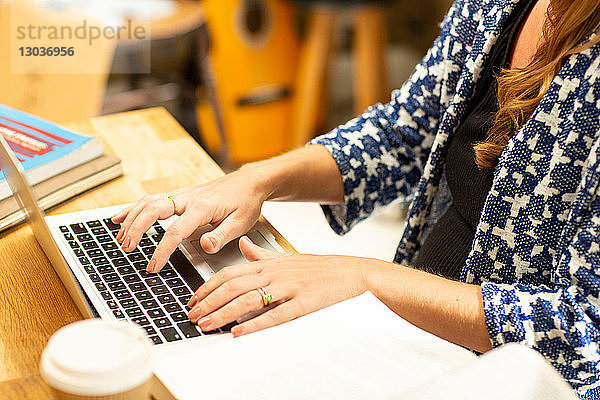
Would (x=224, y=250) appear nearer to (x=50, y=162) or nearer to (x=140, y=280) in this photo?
(x=140, y=280)

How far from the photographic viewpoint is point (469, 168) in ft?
3.23

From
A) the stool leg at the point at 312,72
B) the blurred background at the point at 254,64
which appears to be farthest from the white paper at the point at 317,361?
the stool leg at the point at 312,72

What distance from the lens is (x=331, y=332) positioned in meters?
0.69

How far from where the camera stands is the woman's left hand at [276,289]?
73 centimetres

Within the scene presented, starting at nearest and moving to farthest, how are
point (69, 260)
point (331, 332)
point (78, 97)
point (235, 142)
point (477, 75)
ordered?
point (331, 332)
point (69, 260)
point (477, 75)
point (78, 97)
point (235, 142)

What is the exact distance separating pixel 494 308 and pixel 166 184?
0.52 metres

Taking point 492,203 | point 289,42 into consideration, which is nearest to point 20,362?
point 492,203

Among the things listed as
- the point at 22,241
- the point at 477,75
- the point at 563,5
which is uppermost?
the point at 563,5

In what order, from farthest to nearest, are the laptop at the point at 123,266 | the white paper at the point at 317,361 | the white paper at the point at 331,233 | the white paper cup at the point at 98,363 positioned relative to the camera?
1. the white paper at the point at 331,233
2. the laptop at the point at 123,266
3. the white paper at the point at 317,361
4. the white paper cup at the point at 98,363

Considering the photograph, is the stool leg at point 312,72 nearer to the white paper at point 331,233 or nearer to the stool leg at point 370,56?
the stool leg at point 370,56

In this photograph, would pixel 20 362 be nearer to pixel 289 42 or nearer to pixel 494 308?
pixel 494 308

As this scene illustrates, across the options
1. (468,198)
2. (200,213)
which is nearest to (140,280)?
(200,213)

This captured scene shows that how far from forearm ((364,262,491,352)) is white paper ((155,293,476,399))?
2.7 inches

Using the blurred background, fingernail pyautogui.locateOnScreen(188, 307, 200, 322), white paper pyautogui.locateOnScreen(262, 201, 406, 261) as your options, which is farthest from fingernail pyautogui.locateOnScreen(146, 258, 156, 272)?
the blurred background
